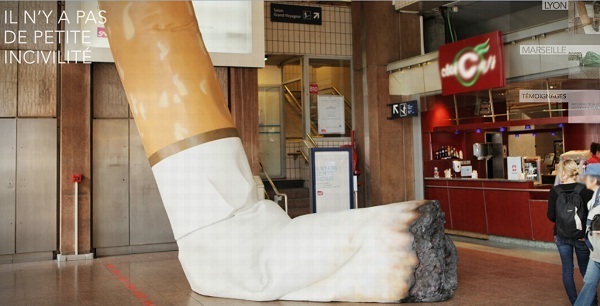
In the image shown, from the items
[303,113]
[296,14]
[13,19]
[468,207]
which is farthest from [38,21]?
→ [468,207]

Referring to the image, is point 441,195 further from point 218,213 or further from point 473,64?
point 218,213

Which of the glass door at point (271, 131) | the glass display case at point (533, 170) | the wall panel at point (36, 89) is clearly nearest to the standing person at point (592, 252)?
the glass display case at point (533, 170)

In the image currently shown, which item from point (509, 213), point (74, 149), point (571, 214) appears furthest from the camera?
point (509, 213)

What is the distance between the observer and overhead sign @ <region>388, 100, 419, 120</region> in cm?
1153

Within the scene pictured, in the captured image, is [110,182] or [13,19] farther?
[110,182]

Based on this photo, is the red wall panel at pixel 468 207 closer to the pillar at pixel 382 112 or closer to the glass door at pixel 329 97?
the pillar at pixel 382 112

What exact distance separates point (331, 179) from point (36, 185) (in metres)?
5.00

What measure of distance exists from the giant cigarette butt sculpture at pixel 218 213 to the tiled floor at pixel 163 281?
0.29m

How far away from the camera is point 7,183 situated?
29.5 ft

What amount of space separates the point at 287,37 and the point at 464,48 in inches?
164

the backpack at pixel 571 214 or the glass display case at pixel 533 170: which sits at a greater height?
the glass display case at pixel 533 170

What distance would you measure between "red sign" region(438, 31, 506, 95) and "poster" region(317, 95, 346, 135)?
305cm

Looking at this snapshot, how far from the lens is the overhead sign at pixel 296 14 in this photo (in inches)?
491

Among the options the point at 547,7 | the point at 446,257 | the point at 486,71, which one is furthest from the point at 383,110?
the point at 446,257
